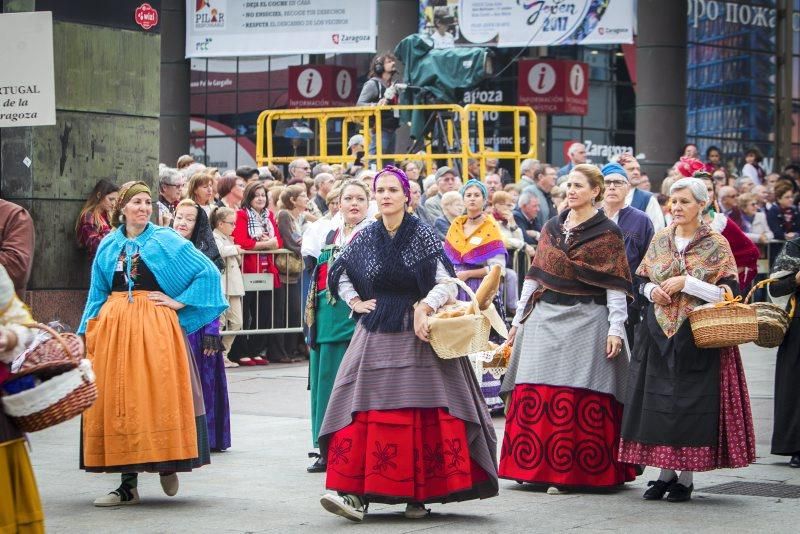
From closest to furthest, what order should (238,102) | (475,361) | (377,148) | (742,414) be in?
(742,414), (475,361), (377,148), (238,102)

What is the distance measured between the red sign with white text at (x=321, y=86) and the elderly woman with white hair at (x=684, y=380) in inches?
977

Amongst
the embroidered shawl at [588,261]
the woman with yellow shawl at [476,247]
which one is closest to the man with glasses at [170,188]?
the woman with yellow shawl at [476,247]

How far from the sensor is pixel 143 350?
28.8 ft

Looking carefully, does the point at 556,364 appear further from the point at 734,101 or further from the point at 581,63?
the point at 734,101

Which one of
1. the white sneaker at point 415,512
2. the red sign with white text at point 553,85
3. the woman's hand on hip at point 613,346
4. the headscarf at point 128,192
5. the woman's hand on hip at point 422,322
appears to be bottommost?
the white sneaker at point 415,512

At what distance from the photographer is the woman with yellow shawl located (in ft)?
42.3

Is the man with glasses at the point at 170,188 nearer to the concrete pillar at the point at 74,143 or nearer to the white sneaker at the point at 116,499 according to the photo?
the concrete pillar at the point at 74,143

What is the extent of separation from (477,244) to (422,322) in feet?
15.7

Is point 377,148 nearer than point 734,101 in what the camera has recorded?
Yes

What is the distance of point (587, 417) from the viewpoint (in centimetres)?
934

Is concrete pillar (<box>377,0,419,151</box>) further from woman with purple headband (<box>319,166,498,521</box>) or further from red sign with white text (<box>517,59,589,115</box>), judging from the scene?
woman with purple headband (<box>319,166,498,521</box>)

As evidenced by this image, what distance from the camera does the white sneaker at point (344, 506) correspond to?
8.08 metres

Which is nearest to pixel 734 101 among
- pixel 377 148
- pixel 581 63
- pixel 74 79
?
pixel 581 63

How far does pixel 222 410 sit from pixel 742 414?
381cm
